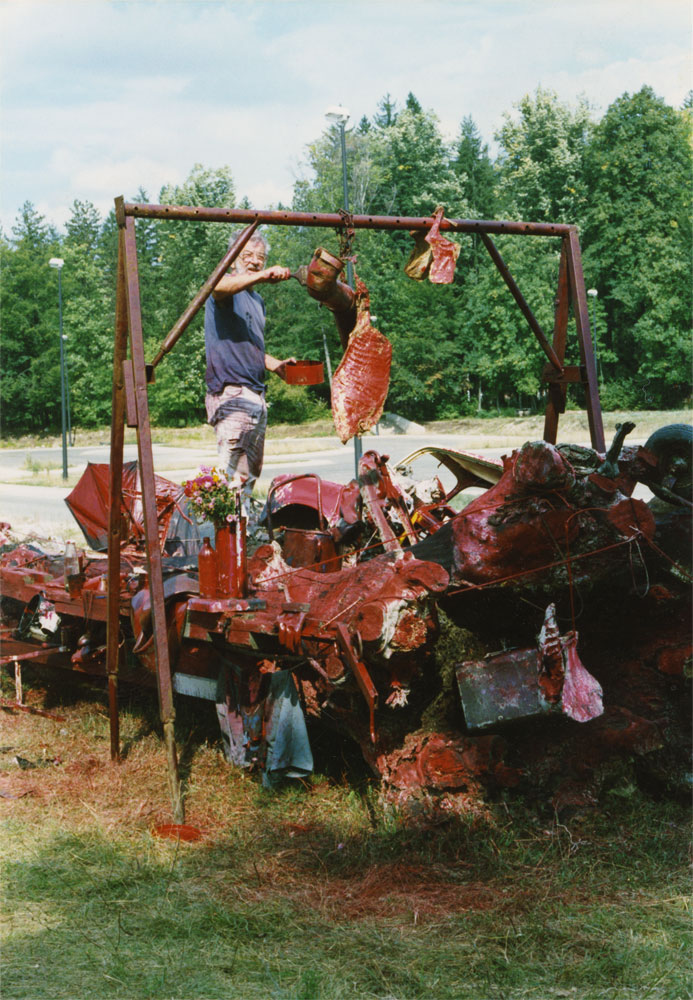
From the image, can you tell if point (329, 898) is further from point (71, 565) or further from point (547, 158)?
point (547, 158)

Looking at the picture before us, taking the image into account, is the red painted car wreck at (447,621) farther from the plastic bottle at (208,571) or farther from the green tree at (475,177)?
the green tree at (475,177)

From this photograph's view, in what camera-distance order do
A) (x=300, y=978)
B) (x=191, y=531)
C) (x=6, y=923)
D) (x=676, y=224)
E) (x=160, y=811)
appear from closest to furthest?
(x=300, y=978), (x=6, y=923), (x=160, y=811), (x=191, y=531), (x=676, y=224)

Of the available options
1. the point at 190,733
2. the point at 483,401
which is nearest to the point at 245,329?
the point at 190,733

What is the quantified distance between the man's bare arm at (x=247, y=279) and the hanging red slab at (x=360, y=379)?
1.28ft

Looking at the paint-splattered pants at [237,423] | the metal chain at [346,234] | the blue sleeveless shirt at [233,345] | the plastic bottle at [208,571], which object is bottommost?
the plastic bottle at [208,571]

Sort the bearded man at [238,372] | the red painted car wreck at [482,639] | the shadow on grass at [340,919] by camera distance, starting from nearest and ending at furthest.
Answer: the shadow on grass at [340,919]
the red painted car wreck at [482,639]
the bearded man at [238,372]

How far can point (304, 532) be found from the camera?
5.29 meters

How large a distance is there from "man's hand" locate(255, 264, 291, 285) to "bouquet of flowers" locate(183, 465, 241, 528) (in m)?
0.99

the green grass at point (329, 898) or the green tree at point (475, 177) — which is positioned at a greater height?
the green tree at point (475, 177)

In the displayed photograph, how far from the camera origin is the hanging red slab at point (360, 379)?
4512mm

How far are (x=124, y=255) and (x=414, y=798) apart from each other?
2.73m

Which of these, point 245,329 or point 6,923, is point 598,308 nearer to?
point 245,329

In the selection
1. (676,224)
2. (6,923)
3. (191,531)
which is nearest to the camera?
(6,923)

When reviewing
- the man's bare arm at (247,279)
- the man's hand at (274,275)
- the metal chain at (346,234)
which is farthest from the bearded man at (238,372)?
the metal chain at (346,234)
